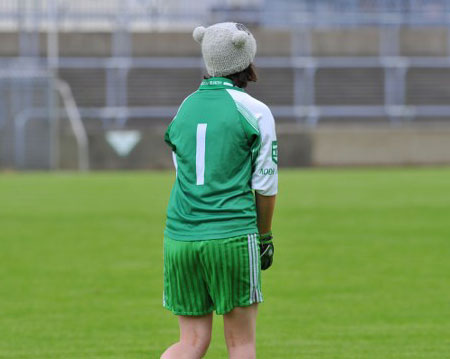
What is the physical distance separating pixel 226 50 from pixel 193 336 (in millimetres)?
1204

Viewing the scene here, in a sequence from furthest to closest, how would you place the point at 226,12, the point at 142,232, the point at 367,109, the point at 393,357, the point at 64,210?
the point at 226,12 < the point at 367,109 < the point at 64,210 < the point at 142,232 < the point at 393,357

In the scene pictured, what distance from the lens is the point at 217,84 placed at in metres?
5.04

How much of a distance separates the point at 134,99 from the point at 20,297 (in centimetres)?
2471

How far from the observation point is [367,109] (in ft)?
110

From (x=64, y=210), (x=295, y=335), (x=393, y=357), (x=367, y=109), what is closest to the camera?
(x=393, y=357)

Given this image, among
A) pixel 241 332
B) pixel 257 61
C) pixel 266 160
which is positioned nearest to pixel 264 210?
pixel 266 160

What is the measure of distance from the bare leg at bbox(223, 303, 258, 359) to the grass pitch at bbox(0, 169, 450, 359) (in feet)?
8.02

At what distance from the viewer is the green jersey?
15.8 feet

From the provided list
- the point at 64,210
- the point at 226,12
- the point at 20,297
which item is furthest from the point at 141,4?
the point at 20,297

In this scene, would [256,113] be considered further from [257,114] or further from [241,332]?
[241,332]

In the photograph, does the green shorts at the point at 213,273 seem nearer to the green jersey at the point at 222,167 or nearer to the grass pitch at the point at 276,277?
the green jersey at the point at 222,167

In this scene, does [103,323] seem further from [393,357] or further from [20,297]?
[393,357]

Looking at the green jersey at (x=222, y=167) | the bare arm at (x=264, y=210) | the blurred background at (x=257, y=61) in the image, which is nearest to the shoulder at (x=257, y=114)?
the green jersey at (x=222, y=167)

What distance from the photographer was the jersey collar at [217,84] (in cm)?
503
